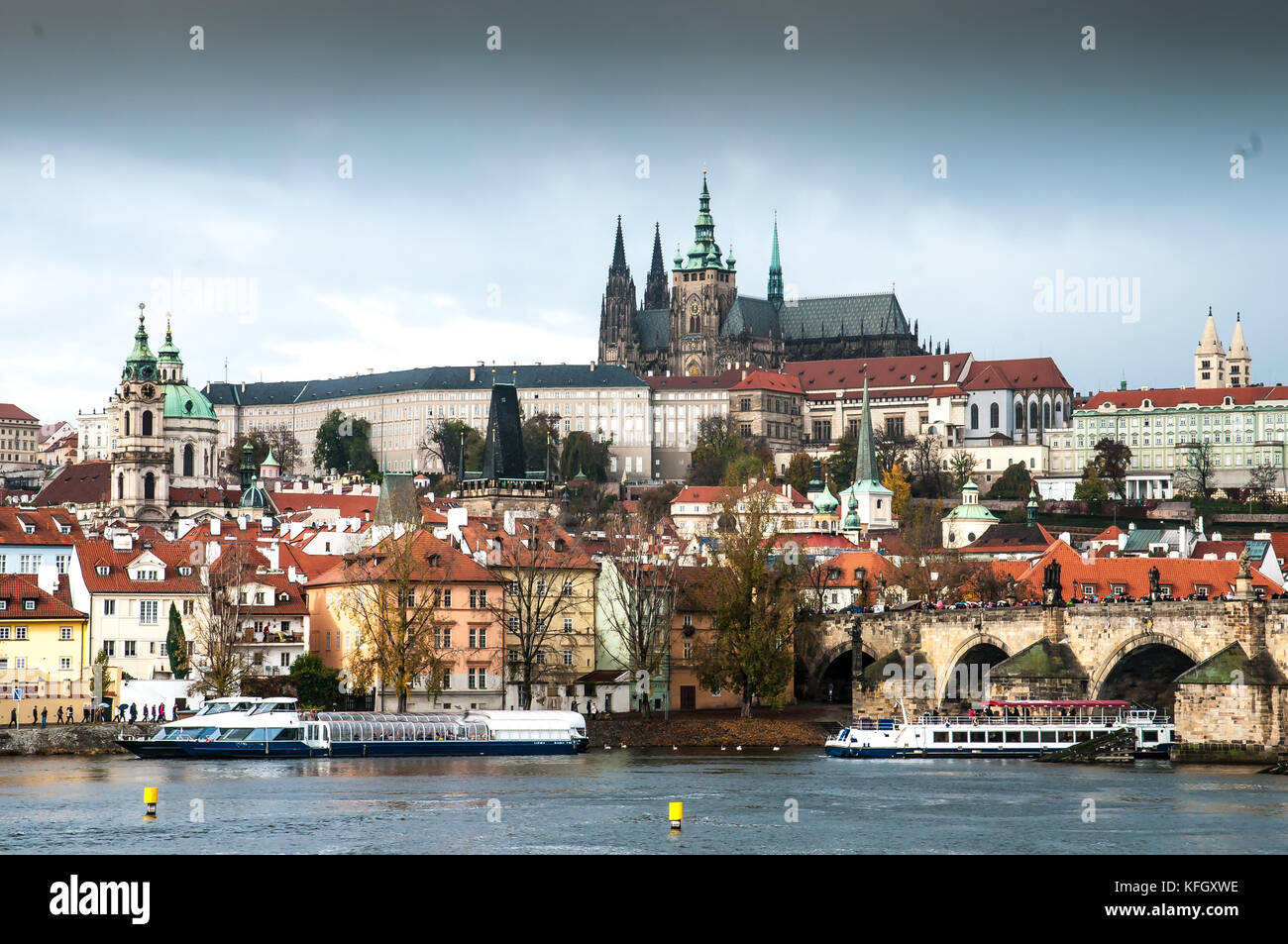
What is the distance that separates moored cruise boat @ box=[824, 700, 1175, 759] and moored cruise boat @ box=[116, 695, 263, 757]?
16.0 m

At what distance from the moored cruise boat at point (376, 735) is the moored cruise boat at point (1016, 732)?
7994 mm

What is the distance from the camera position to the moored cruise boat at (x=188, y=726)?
56.7m

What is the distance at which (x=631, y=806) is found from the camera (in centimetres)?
4422

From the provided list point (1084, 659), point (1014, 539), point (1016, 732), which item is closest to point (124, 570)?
point (1016, 732)

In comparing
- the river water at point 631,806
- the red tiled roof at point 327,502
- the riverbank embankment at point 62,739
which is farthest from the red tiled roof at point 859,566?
the riverbank embankment at point 62,739

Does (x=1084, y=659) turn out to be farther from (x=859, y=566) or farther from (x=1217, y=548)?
(x=1217, y=548)

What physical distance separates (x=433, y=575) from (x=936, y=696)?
15.5m

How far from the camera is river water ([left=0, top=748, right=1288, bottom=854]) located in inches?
1491

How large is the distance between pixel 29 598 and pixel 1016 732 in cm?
2785

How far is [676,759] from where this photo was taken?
188 feet

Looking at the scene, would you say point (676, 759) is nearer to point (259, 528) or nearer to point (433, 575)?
point (433, 575)

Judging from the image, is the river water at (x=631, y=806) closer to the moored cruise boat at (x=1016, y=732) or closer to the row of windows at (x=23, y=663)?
the moored cruise boat at (x=1016, y=732)
